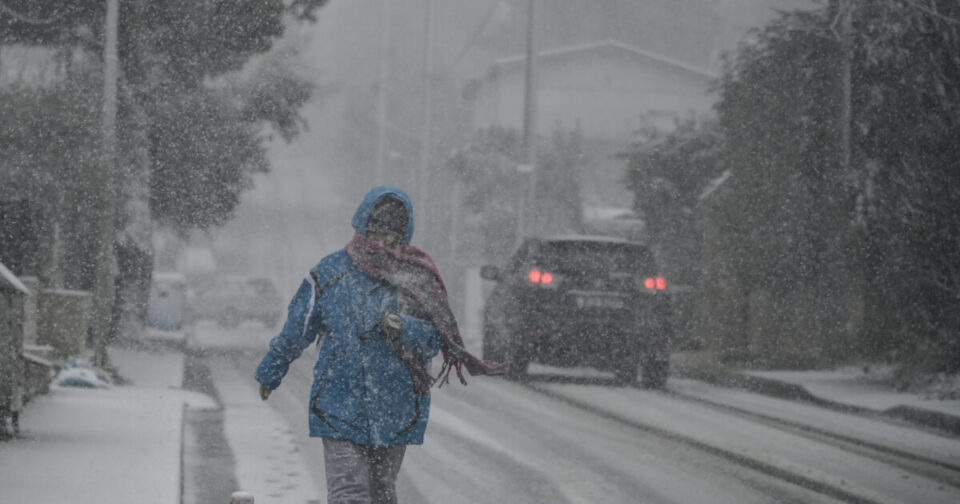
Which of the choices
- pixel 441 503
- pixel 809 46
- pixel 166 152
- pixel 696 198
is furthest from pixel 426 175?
pixel 441 503

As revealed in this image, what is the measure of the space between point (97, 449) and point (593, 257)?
9025 millimetres

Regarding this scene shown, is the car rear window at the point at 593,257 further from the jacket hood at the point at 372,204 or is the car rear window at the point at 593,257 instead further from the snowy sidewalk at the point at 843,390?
the jacket hood at the point at 372,204

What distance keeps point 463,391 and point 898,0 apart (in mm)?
6764

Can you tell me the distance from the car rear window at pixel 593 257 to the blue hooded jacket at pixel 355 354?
39.2 feet

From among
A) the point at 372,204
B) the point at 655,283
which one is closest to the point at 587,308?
the point at 655,283

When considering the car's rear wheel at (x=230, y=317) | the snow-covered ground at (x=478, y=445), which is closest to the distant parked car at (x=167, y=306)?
the car's rear wheel at (x=230, y=317)

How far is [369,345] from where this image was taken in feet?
16.7

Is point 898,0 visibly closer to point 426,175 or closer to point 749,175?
point 749,175

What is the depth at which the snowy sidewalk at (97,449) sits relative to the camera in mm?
7340

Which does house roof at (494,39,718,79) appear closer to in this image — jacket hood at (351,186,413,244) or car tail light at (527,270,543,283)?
car tail light at (527,270,543,283)

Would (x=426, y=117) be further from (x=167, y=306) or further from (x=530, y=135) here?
(x=167, y=306)

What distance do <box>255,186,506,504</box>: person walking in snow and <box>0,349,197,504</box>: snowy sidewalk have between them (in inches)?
91.5

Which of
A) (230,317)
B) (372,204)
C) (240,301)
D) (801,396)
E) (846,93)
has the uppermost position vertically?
(846,93)

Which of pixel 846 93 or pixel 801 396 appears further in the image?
pixel 846 93
